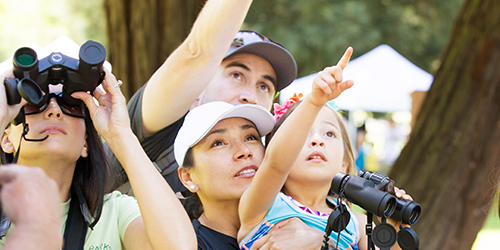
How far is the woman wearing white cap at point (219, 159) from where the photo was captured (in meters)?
2.44

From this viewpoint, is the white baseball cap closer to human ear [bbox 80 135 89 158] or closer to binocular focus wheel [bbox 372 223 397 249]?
human ear [bbox 80 135 89 158]

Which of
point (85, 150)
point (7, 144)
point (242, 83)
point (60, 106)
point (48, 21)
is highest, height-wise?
point (48, 21)

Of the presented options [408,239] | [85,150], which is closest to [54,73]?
[85,150]

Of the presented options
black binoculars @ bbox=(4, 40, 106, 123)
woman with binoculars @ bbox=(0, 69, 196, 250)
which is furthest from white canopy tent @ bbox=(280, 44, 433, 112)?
black binoculars @ bbox=(4, 40, 106, 123)

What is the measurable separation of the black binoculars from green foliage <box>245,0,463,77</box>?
38.0 feet

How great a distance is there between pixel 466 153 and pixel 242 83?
107 inches

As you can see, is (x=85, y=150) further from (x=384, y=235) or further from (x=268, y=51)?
(x=384, y=235)

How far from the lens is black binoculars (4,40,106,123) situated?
1.98 m

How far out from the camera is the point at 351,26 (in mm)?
13531

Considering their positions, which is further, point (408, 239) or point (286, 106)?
point (286, 106)

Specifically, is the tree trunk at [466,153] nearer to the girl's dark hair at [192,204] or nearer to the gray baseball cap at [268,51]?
the gray baseball cap at [268,51]

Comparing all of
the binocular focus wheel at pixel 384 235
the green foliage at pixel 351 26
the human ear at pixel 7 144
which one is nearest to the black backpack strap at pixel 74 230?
the human ear at pixel 7 144

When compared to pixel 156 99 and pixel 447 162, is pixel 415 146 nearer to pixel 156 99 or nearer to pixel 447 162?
pixel 447 162

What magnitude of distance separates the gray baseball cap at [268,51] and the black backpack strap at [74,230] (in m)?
1.15
